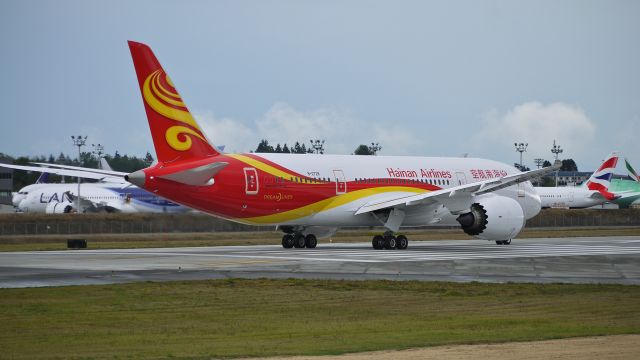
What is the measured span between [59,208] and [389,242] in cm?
6367

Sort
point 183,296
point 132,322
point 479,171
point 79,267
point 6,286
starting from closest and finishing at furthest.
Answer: point 132,322
point 183,296
point 6,286
point 79,267
point 479,171

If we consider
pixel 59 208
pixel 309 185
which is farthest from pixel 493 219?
pixel 59 208

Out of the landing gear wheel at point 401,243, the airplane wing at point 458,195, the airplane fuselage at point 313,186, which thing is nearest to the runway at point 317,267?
the airplane fuselage at point 313,186

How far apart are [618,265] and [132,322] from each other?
18.6 metres

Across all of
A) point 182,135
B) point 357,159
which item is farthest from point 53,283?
point 357,159

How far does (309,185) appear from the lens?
39.5 metres

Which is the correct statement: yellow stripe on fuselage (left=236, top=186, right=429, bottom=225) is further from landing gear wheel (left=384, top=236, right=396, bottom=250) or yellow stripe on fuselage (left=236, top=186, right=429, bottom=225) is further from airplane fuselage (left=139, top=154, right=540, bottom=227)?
landing gear wheel (left=384, top=236, right=396, bottom=250)

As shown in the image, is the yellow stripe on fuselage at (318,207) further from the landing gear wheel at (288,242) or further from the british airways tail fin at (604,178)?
the british airways tail fin at (604,178)

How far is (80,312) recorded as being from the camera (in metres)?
17.6

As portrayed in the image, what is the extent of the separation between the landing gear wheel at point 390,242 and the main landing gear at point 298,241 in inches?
118

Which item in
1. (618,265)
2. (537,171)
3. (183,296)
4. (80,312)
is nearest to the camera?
(80,312)

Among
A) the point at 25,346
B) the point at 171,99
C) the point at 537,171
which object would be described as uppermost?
the point at 171,99

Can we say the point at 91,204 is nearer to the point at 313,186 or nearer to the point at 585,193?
the point at 585,193

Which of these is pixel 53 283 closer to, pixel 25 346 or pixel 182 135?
pixel 25 346
